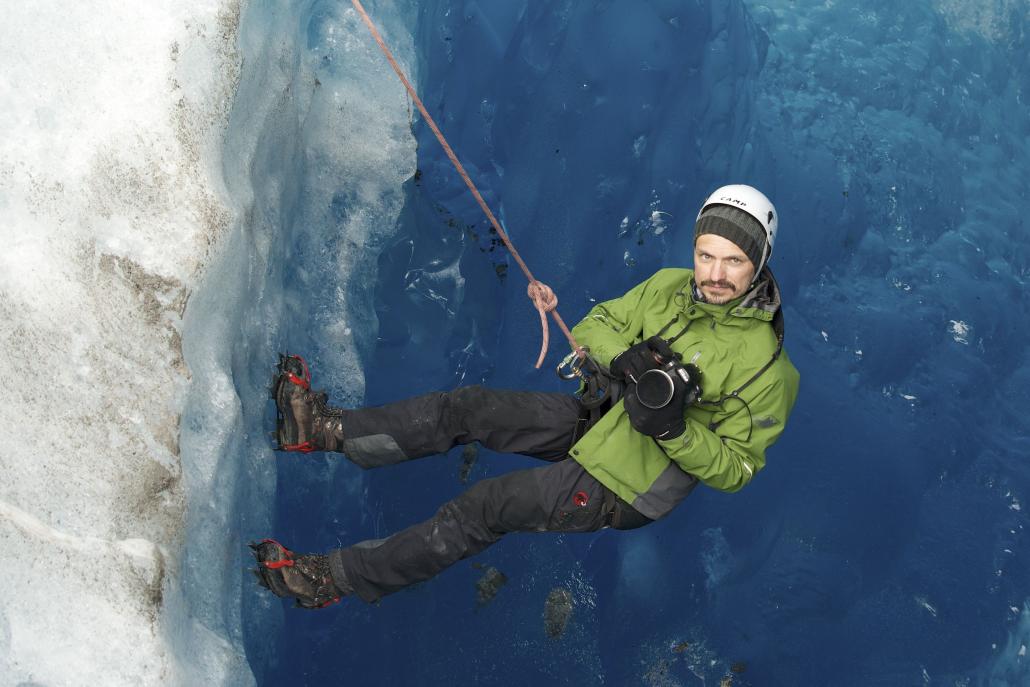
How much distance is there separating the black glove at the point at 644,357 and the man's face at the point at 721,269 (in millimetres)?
209

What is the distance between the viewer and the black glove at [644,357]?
3174 millimetres

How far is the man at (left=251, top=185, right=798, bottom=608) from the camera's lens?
3.21 meters

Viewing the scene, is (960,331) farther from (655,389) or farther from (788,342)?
(655,389)

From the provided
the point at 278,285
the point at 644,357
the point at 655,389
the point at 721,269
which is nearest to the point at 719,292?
the point at 721,269

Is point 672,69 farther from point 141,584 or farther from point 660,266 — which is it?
point 141,584

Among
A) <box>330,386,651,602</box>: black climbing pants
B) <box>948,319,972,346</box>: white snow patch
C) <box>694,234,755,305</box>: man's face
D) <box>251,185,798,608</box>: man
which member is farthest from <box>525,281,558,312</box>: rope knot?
<box>948,319,972,346</box>: white snow patch

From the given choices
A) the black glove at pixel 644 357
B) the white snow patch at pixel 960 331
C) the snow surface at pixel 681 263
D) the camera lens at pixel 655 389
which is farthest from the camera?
the white snow patch at pixel 960 331

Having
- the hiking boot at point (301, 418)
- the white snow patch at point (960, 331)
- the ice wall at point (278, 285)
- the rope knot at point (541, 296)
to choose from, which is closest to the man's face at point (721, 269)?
the rope knot at point (541, 296)

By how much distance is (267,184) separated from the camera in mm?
3729

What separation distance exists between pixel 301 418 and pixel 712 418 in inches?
47.9

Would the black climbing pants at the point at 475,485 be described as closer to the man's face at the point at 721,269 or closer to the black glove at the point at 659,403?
the black glove at the point at 659,403

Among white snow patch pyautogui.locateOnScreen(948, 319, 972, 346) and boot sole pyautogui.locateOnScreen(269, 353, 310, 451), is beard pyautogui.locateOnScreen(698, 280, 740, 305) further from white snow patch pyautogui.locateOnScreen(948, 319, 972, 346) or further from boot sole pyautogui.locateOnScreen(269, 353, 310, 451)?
white snow patch pyautogui.locateOnScreen(948, 319, 972, 346)

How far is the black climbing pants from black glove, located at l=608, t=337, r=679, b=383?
310 millimetres

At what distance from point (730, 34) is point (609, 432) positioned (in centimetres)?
212
